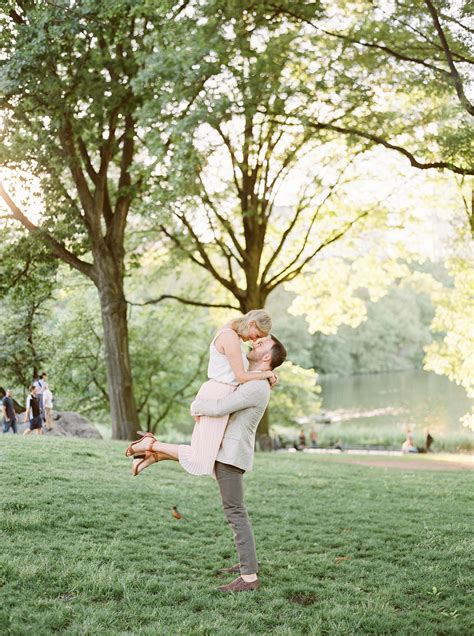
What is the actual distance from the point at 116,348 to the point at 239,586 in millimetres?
13235

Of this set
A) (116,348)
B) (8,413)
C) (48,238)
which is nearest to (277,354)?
(116,348)

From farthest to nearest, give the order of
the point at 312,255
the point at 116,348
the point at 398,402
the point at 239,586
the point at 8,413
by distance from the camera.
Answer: the point at 398,402 < the point at 312,255 < the point at 8,413 < the point at 116,348 < the point at 239,586

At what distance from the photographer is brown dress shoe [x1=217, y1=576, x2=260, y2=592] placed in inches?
228

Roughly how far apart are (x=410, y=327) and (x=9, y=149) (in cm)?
7658

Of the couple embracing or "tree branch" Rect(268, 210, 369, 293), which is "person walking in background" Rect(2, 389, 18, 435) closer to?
"tree branch" Rect(268, 210, 369, 293)

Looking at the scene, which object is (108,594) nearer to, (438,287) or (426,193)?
(426,193)

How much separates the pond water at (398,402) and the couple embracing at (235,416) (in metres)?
34.5

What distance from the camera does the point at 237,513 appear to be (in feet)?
19.1

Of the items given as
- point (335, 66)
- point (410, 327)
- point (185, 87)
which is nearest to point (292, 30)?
point (335, 66)

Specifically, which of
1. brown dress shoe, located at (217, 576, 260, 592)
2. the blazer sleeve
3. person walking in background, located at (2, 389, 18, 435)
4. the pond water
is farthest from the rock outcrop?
the pond water

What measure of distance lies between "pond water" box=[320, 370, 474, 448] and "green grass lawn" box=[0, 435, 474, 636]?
3056cm

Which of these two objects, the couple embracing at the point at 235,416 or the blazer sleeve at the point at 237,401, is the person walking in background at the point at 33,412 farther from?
the blazer sleeve at the point at 237,401

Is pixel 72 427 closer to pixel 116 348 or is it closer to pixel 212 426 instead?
pixel 116 348

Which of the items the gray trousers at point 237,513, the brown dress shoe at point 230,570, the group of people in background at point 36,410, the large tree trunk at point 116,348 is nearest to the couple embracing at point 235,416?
the gray trousers at point 237,513
